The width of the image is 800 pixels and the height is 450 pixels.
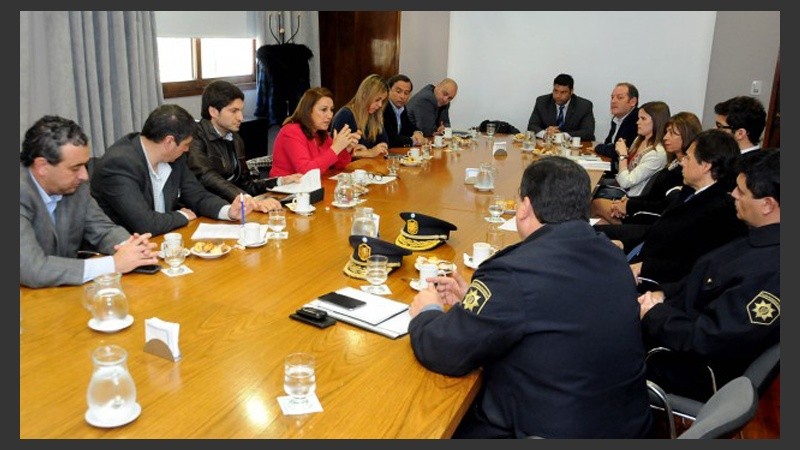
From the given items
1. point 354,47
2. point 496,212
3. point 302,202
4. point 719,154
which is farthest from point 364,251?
point 354,47

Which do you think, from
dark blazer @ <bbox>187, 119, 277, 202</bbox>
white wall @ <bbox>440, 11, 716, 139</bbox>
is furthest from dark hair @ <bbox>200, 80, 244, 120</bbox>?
white wall @ <bbox>440, 11, 716, 139</bbox>

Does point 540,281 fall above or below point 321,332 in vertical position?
above

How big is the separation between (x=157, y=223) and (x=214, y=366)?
4.01 feet

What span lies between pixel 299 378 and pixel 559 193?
0.78 meters

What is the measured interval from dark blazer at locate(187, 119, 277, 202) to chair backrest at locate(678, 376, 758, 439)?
7.91ft

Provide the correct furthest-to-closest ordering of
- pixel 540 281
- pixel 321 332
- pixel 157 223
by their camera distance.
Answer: pixel 157 223 < pixel 321 332 < pixel 540 281

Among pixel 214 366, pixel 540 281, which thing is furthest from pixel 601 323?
pixel 214 366

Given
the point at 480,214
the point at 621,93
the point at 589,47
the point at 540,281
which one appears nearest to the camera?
the point at 540,281

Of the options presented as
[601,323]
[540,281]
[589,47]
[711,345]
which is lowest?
[711,345]

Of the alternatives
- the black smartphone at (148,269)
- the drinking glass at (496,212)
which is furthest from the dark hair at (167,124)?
the drinking glass at (496,212)

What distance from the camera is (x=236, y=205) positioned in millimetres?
2809

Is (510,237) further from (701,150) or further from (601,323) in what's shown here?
(601,323)

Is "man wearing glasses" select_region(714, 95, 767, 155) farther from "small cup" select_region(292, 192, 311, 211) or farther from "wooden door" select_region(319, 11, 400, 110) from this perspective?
"wooden door" select_region(319, 11, 400, 110)

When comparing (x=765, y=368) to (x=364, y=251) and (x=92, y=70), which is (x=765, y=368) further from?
(x=92, y=70)
